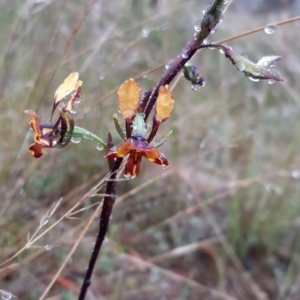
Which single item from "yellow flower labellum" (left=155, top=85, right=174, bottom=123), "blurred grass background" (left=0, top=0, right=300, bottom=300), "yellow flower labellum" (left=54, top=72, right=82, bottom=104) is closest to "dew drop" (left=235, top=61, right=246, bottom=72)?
"yellow flower labellum" (left=155, top=85, right=174, bottom=123)

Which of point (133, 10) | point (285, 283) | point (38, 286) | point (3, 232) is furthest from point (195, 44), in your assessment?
point (133, 10)

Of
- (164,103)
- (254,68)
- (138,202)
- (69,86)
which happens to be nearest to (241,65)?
(254,68)

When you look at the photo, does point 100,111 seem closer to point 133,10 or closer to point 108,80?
point 108,80

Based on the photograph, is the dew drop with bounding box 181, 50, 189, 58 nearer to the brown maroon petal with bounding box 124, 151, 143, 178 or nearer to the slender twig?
the slender twig

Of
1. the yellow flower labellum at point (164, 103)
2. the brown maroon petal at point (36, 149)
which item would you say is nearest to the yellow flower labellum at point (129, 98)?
the yellow flower labellum at point (164, 103)

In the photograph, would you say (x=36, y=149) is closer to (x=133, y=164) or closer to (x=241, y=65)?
(x=133, y=164)

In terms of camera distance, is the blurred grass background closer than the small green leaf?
No

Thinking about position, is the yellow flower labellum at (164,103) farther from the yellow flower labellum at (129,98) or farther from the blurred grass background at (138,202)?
the blurred grass background at (138,202)
